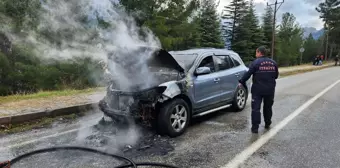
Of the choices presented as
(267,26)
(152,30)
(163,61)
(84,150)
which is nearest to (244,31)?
(267,26)

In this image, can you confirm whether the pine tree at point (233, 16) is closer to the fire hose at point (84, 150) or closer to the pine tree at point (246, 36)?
the pine tree at point (246, 36)

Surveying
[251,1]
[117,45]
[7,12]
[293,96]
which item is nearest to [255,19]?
[251,1]

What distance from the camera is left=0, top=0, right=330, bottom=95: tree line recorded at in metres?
10.2

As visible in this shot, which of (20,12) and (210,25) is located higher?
(210,25)

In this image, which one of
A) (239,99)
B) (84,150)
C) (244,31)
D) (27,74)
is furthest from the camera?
(244,31)

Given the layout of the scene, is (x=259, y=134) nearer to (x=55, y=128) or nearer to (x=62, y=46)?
(x=55, y=128)

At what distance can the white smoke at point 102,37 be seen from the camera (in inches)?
204

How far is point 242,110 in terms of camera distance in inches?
293

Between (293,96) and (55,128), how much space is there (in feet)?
26.4

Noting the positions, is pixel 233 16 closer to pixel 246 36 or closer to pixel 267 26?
pixel 246 36

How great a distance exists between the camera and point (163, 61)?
5.34 metres

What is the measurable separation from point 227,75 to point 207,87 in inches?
38.9

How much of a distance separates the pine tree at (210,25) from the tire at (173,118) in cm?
2805

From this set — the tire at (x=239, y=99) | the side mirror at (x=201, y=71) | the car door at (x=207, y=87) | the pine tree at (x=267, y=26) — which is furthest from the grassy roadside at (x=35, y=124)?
the pine tree at (x=267, y=26)
